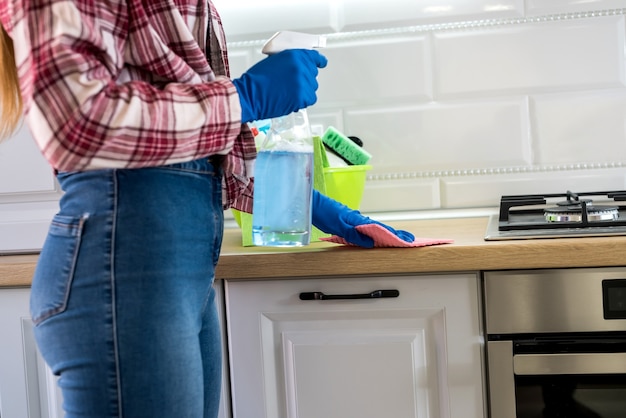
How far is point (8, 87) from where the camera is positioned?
3.21 feet

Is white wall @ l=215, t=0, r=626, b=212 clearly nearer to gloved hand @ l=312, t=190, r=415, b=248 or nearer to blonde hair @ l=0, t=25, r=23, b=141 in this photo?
gloved hand @ l=312, t=190, r=415, b=248

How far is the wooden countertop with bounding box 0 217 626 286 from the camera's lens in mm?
1245

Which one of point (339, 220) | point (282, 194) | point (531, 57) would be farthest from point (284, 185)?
point (531, 57)

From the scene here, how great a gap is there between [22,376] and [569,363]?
3.37 ft

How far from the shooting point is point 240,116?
95 cm

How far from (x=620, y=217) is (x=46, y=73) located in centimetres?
107

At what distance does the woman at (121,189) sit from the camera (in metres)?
0.82

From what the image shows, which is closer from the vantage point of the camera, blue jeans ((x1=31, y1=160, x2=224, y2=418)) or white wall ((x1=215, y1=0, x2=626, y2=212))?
blue jeans ((x1=31, y1=160, x2=224, y2=418))

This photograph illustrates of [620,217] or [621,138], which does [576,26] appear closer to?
[621,138]

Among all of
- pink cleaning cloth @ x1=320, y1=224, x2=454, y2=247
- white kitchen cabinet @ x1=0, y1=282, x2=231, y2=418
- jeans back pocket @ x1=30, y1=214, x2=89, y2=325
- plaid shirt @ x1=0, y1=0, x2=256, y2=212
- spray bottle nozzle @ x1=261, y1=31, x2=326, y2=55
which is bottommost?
white kitchen cabinet @ x1=0, y1=282, x2=231, y2=418

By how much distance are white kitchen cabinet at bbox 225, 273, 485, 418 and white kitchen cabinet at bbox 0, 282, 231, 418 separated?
0.39m

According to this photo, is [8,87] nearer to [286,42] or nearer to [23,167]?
[286,42]

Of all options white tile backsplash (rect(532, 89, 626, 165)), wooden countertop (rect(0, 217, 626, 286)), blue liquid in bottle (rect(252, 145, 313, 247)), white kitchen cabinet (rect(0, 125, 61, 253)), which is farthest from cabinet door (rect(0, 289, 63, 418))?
white tile backsplash (rect(532, 89, 626, 165))

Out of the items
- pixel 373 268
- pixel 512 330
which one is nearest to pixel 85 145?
pixel 373 268
